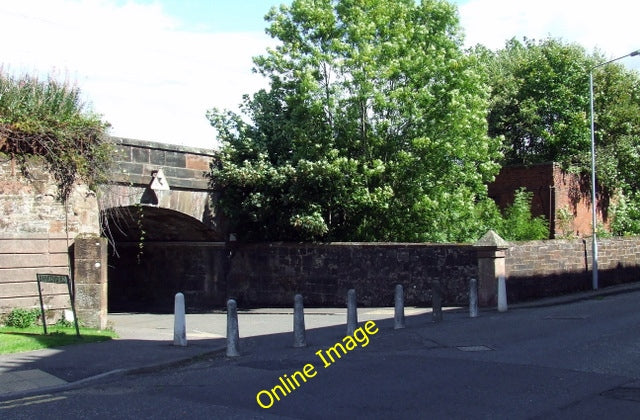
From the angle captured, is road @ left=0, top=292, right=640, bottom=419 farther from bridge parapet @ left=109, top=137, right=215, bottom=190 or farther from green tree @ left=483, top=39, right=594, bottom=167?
green tree @ left=483, top=39, right=594, bottom=167

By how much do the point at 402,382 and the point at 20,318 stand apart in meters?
8.34

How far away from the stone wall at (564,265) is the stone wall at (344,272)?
1.44 m

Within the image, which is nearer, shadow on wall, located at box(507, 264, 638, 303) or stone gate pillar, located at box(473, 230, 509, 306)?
stone gate pillar, located at box(473, 230, 509, 306)

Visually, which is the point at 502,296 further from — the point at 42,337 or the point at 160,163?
the point at 42,337

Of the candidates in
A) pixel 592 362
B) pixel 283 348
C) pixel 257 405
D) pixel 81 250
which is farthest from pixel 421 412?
pixel 81 250

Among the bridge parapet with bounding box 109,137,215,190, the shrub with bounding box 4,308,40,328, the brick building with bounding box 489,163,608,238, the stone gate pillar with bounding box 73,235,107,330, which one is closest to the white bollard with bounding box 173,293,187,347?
the stone gate pillar with bounding box 73,235,107,330

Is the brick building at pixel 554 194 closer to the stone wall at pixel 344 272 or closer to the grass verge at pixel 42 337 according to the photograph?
the stone wall at pixel 344 272

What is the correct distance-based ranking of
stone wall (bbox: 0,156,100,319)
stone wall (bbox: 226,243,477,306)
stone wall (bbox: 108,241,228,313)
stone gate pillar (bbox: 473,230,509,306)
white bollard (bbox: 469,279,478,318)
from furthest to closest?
1. stone wall (bbox: 108,241,228,313)
2. stone wall (bbox: 226,243,477,306)
3. stone gate pillar (bbox: 473,230,509,306)
4. white bollard (bbox: 469,279,478,318)
5. stone wall (bbox: 0,156,100,319)

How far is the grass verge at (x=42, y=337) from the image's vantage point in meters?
11.0

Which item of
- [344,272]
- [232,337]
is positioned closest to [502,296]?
[344,272]

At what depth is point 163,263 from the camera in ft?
74.2

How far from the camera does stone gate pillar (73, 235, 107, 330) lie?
13742 millimetres

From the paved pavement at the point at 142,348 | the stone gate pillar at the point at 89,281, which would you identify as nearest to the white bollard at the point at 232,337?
the paved pavement at the point at 142,348

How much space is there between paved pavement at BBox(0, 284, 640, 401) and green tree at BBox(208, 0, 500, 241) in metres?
3.06
